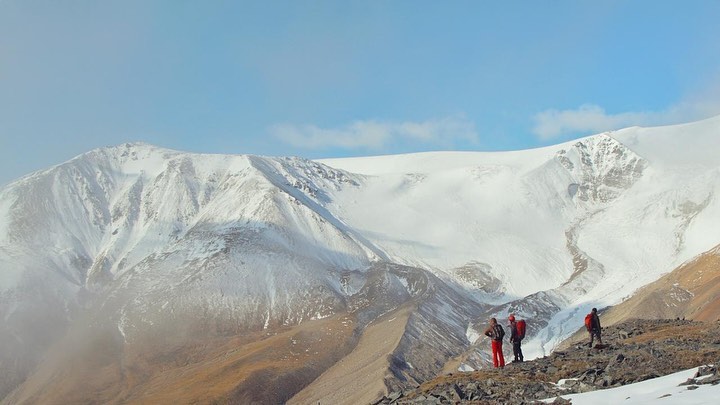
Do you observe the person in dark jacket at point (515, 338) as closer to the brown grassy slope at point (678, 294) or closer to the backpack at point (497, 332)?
→ the backpack at point (497, 332)

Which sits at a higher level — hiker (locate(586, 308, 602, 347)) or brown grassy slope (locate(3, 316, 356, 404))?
hiker (locate(586, 308, 602, 347))

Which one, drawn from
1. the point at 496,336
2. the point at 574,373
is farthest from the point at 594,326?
the point at 574,373

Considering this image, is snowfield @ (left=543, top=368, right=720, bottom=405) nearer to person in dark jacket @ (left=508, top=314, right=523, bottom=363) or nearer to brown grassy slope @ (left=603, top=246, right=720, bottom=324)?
person in dark jacket @ (left=508, top=314, right=523, bottom=363)

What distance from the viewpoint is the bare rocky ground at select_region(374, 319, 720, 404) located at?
1114 inches

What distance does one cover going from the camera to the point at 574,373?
30969 mm

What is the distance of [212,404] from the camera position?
4250 inches

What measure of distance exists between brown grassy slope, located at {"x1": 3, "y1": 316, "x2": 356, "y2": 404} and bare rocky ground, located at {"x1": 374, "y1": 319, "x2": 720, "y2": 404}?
80933 mm

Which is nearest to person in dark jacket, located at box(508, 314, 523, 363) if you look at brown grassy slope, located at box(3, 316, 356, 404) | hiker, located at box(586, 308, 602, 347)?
hiker, located at box(586, 308, 602, 347)

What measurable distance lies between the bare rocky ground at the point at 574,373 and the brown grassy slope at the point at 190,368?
266ft

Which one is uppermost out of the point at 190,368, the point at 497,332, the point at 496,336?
the point at 497,332

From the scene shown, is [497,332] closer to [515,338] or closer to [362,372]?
[515,338]

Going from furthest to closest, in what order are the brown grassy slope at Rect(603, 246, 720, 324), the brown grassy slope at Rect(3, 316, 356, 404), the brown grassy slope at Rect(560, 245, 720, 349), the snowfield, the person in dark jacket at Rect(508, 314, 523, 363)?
the brown grassy slope at Rect(560, 245, 720, 349) → the brown grassy slope at Rect(603, 246, 720, 324) → the brown grassy slope at Rect(3, 316, 356, 404) → the person in dark jacket at Rect(508, 314, 523, 363) → the snowfield

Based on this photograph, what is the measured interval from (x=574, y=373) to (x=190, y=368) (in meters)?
118

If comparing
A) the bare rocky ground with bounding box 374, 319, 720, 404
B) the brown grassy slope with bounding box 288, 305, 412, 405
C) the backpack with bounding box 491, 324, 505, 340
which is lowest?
the brown grassy slope with bounding box 288, 305, 412, 405
